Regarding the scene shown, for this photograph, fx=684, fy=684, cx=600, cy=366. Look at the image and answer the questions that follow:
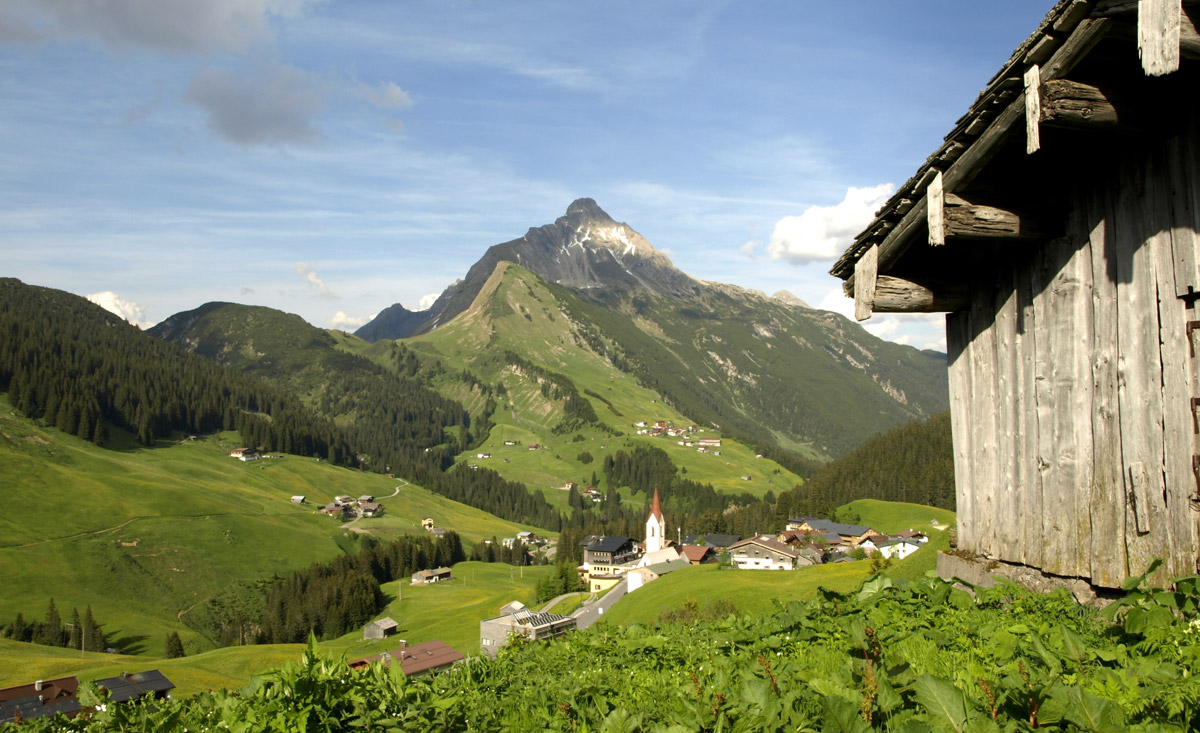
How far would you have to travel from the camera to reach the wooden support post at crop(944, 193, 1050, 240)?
8.19 meters

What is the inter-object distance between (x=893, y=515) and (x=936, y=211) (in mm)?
147644

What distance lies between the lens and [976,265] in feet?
31.9

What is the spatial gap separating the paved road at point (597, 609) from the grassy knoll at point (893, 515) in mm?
61101

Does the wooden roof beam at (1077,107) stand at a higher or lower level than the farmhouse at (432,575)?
higher

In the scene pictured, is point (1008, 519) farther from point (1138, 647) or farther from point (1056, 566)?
point (1138, 647)

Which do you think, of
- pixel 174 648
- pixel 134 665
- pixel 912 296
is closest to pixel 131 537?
pixel 174 648

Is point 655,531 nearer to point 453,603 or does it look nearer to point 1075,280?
point 453,603

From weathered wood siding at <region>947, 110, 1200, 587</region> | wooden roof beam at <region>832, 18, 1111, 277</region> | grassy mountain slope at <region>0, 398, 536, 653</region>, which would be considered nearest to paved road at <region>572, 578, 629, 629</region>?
weathered wood siding at <region>947, 110, 1200, 587</region>

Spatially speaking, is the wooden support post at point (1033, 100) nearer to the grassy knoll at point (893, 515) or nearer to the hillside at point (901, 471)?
the grassy knoll at point (893, 515)

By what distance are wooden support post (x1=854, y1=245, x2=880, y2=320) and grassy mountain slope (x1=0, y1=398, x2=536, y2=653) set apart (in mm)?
132407

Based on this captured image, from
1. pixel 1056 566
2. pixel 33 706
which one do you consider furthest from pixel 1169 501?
pixel 33 706

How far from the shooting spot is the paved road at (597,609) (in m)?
76.9

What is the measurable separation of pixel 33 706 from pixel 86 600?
103491mm

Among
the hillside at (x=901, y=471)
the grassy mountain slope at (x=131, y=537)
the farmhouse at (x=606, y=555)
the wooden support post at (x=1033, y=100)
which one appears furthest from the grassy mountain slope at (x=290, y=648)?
the hillside at (x=901, y=471)
